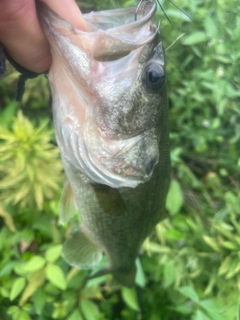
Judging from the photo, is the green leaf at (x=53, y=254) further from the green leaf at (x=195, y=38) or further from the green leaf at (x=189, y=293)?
the green leaf at (x=195, y=38)

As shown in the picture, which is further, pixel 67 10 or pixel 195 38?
pixel 195 38

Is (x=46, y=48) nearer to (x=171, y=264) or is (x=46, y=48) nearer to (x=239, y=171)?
(x=171, y=264)

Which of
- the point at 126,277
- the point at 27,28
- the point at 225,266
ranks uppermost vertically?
the point at 27,28

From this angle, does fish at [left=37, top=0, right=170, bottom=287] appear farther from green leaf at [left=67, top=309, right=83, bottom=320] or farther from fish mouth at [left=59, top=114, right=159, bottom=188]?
green leaf at [left=67, top=309, right=83, bottom=320]

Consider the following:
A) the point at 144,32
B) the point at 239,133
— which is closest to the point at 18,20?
the point at 144,32

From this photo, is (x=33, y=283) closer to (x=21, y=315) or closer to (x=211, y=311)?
(x=21, y=315)

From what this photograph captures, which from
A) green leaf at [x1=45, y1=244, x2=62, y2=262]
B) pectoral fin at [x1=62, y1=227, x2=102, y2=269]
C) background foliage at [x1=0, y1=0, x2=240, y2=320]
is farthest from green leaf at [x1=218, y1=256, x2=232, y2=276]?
green leaf at [x1=45, y1=244, x2=62, y2=262]

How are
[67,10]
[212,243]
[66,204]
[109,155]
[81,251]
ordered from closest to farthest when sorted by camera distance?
[67,10] → [109,155] → [66,204] → [81,251] → [212,243]

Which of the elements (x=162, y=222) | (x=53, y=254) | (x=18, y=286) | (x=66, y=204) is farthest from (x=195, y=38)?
(x=18, y=286)
